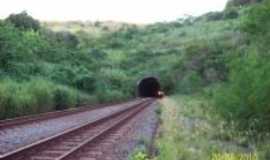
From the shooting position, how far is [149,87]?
92375 mm

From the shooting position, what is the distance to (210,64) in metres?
66.4

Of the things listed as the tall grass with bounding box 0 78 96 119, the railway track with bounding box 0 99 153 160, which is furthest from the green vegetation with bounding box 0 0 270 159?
the railway track with bounding box 0 99 153 160

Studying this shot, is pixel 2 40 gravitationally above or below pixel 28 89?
above

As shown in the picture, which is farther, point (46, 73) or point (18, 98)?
point (46, 73)

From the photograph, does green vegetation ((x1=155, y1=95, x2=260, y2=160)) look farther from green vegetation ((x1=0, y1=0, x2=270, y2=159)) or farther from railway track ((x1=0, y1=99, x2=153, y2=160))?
railway track ((x1=0, y1=99, x2=153, y2=160))

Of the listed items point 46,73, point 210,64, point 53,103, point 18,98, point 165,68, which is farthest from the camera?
point 165,68

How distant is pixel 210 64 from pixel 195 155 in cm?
5377

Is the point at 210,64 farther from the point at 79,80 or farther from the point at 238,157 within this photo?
the point at 238,157

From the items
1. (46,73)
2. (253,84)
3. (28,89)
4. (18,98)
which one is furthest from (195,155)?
(46,73)

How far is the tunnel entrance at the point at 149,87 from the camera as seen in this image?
86.3 m

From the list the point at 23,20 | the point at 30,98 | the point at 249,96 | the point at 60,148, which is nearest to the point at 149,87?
the point at 23,20

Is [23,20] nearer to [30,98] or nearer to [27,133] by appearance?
[30,98]

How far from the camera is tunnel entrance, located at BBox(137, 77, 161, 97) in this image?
86331 mm

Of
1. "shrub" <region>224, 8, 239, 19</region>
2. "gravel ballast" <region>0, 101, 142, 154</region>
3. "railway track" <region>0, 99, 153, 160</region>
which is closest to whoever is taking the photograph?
"railway track" <region>0, 99, 153, 160</region>
